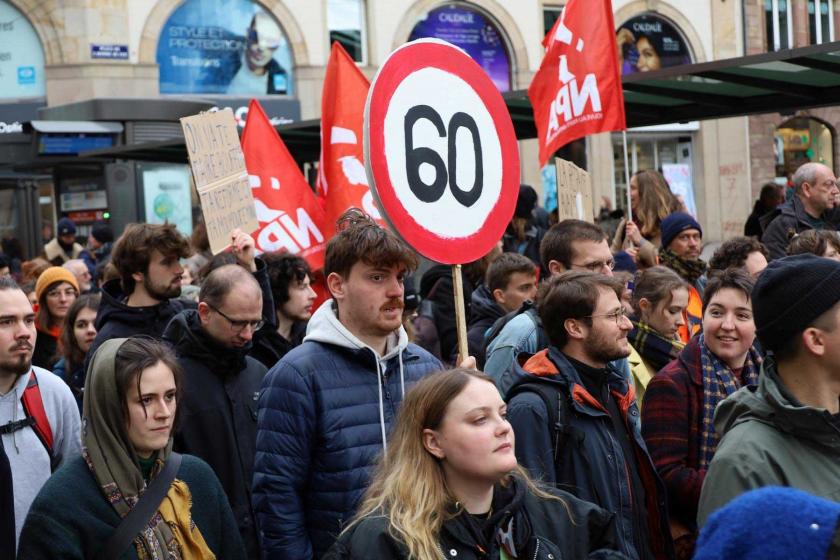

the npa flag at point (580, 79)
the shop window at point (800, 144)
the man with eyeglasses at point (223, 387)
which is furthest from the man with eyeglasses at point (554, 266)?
the shop window at point (800, 144)

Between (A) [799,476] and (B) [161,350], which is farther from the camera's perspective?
(B) [161,350]

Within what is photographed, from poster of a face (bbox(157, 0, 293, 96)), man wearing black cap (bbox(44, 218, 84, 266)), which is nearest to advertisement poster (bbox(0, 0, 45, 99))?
poster of a face (bbox(157, 0, 293, 96))

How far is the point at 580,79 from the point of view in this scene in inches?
315

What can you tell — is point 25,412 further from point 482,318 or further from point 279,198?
point 279,198

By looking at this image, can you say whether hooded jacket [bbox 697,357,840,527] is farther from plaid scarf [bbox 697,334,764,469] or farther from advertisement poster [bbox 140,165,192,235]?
advertisement poster [bbox 140,165,192,235]

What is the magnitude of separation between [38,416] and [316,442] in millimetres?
A: 1181

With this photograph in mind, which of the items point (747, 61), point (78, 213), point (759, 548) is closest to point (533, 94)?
point (747, 61)

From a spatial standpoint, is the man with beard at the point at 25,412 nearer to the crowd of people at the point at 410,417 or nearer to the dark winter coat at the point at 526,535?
the crowd of people at the point at 410,417

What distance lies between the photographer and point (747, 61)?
9102 mm

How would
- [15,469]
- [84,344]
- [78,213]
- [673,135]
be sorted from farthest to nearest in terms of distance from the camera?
[673,135] < [78,213] < [84,344] < [15,469]

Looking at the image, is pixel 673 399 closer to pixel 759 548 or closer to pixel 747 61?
pixel 759 548

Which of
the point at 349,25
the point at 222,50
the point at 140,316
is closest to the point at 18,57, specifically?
the point at 222,50

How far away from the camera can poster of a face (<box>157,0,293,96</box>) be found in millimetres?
23906

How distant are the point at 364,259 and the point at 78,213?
45.0ft
